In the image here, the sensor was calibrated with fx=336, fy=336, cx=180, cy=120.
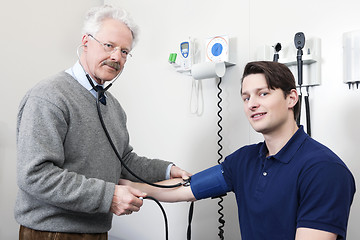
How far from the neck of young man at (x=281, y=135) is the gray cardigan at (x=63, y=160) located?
562mm

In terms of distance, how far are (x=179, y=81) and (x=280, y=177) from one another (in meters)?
0.99

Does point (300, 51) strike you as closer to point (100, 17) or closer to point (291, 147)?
point (291, 147)

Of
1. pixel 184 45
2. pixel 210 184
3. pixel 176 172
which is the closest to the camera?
pixel 210 184

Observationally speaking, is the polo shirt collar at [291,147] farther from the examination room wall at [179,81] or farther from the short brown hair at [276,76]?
the examination room wall at [179,81]

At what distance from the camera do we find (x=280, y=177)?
1.07m

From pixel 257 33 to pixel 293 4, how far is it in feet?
0.67

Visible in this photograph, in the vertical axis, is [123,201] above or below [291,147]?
below

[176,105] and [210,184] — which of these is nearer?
[210,184]

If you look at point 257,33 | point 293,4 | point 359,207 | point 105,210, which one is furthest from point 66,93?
point 359,207

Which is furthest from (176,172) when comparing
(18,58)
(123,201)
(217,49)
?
(18,58)

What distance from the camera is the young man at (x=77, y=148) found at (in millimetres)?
976

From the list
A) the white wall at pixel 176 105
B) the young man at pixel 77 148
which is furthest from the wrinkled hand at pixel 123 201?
the white wall at pixel 176 105

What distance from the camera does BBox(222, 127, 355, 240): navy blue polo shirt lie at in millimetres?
930

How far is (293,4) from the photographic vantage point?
153 centimetres
